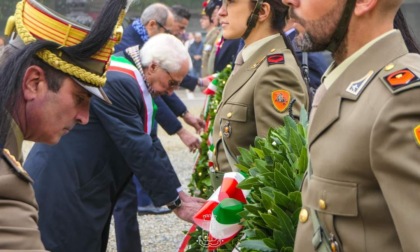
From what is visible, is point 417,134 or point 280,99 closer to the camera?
point 417,134

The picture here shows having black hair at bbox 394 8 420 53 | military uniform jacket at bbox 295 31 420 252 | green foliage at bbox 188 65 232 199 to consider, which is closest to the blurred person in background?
green foliage at bbox 188 65 232 199

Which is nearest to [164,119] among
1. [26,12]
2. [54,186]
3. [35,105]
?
[54,186]

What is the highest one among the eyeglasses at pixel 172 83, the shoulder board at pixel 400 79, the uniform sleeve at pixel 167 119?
the shoulder board at pixel 400 79

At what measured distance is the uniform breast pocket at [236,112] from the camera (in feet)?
13.3

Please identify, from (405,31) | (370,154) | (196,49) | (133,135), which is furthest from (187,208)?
(196,49)

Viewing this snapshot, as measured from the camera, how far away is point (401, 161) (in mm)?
2105

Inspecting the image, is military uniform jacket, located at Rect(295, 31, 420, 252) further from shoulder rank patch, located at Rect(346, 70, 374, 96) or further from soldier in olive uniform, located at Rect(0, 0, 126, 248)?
soldier in olive uniform, located at Rect(0, 0, 126, 248)

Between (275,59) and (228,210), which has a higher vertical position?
(275,59)

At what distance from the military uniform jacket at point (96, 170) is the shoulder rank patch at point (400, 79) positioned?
8.06 ft

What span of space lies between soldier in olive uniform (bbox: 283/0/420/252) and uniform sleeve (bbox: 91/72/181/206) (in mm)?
2131

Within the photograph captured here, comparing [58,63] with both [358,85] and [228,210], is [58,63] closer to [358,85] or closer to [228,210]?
[358,85]

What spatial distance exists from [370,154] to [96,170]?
2.53m

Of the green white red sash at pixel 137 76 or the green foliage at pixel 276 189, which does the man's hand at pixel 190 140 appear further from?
the green foliage at pixel 276 189

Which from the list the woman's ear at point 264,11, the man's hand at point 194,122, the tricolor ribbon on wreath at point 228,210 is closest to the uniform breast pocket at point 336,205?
the tricolor ribbon on wreath at point 228,210
